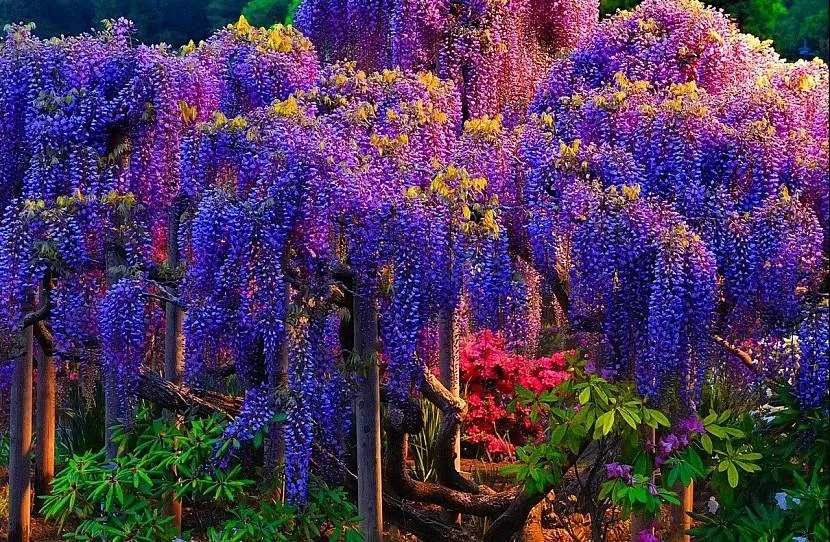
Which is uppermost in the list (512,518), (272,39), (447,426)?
(272,39)

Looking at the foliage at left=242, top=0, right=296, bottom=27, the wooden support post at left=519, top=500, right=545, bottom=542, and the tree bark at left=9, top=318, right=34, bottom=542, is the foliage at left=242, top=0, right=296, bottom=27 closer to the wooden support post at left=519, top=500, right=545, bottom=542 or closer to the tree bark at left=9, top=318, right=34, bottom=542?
the tree bark at left=9, top=318, right=34, bottom=542

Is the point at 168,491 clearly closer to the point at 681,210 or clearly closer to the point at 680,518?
the point at 680,518

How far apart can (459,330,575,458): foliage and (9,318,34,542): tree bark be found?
314cm

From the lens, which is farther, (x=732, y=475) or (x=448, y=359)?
(x=448, y=359)

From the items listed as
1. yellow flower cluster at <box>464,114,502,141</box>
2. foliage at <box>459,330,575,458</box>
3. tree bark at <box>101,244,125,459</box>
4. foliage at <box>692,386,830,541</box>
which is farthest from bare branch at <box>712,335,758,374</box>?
tree bark at <box>101,244,125,459</box>

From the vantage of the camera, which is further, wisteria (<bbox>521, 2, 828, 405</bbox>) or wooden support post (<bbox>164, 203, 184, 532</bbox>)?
wooden support post (<bbox>164, 203, 184, 532</bbox>)

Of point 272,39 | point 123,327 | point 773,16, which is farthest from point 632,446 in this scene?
point 773,16

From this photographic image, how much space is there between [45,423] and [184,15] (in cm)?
1086

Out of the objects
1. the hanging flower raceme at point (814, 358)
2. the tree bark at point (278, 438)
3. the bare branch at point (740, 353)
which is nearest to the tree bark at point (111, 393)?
the tree bark at point (278, 438)

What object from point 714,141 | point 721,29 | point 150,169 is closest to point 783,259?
point 714,141

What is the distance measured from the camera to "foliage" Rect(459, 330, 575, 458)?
27.6ft

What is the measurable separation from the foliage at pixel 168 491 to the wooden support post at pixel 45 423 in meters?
1.85

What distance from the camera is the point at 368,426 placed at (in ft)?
19.7

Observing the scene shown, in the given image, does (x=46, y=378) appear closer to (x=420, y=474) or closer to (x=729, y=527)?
(x=420, y=474)
